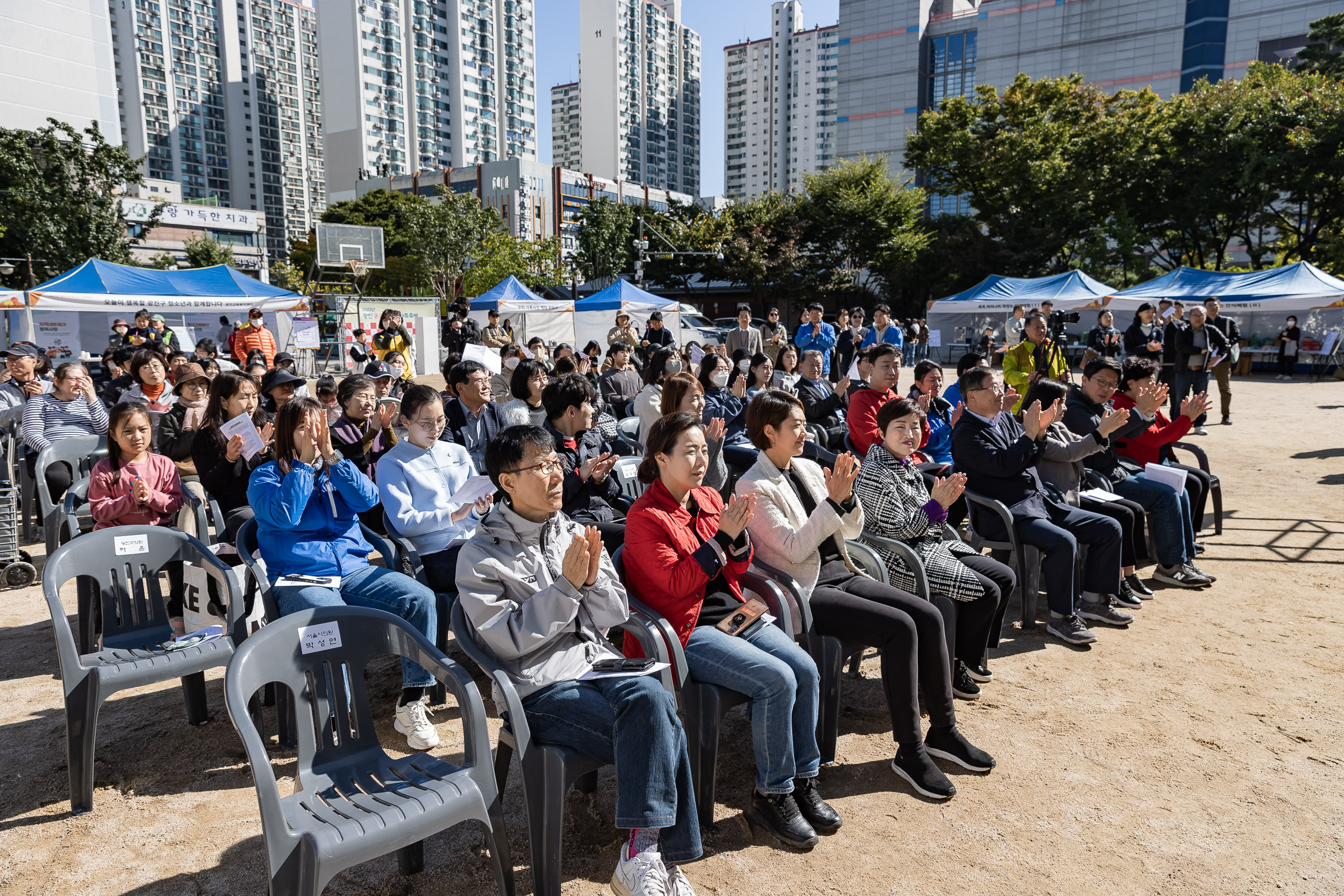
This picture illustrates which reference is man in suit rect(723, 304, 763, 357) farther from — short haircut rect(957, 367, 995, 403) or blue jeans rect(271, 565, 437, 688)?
blue jeans rect(271, 565, 437, 688)

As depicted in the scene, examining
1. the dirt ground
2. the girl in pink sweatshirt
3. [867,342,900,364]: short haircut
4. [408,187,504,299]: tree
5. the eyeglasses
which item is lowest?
the dirt ground

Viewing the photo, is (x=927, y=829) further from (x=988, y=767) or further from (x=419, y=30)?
(x=419, y=30)

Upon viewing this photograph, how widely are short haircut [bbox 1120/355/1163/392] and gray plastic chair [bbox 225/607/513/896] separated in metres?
5.11

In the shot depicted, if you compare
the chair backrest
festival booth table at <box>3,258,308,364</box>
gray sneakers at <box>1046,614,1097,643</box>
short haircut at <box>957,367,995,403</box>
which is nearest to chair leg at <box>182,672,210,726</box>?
the chair backrest

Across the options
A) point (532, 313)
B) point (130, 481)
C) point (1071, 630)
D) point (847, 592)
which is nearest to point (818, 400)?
point (1071, 630)

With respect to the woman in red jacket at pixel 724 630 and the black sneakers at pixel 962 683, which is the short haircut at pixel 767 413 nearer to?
the woman in red jacket at pixel 724 630

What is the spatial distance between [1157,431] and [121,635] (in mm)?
6345

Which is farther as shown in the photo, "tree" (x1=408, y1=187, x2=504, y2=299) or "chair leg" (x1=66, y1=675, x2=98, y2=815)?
"tree" (x1=408, y1=187, x2=504, y2=299)

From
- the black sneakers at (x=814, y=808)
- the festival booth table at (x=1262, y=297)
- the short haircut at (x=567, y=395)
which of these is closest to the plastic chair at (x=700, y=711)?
the black sneakers at (x=814, y=808)

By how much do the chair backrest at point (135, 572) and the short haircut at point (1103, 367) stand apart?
17.4 feet

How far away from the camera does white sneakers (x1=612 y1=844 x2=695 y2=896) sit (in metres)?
2.26

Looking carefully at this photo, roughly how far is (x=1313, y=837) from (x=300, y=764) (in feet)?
11.0

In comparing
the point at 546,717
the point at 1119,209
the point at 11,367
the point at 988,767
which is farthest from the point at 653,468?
the point at 1119,209

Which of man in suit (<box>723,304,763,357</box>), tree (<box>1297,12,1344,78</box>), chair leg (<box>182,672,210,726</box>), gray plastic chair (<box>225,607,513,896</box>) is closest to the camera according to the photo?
gray plastic chair (<box>225,607,513,896</box>)
